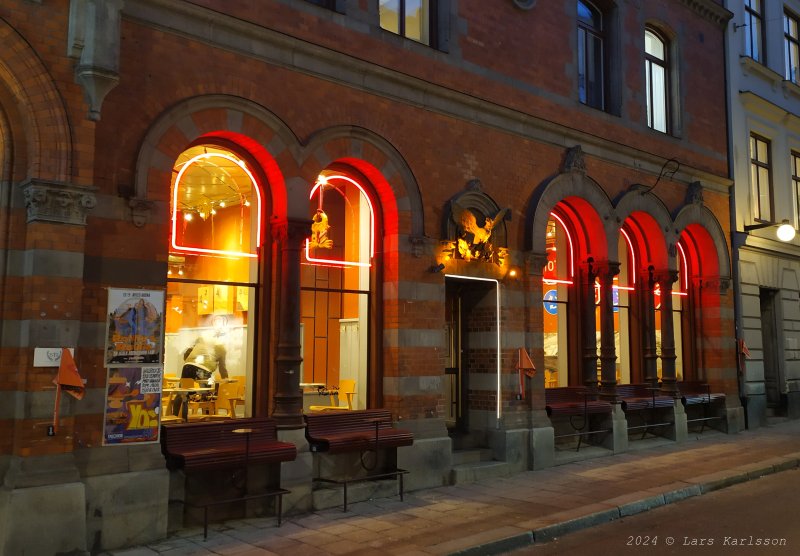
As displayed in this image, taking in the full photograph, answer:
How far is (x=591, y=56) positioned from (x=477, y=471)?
8.72 metres

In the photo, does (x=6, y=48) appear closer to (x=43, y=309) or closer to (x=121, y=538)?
(x=43, y=309)

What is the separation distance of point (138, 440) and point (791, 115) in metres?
19.0

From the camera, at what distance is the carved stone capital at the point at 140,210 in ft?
Result: 25.7

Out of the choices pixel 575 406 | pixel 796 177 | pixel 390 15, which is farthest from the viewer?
pixel 796 177

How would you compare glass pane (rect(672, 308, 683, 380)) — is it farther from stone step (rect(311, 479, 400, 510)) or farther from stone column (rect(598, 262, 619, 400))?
stone step (rect(311, 479, 400, 510))

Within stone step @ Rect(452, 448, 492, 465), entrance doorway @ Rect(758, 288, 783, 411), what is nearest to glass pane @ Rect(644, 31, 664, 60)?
entrance doorway @ Rect(758, 288, 783, 411)

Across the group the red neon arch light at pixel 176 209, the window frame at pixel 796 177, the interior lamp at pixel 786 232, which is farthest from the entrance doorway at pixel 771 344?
the red neon arch light at pixel 176 209

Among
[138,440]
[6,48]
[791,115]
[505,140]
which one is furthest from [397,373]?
[791,115]

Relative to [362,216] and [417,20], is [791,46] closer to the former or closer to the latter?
[417,20]

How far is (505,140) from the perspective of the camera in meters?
12.2

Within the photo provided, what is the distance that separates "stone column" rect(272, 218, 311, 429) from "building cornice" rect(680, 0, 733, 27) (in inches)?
482

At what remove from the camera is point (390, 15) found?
11.1 m

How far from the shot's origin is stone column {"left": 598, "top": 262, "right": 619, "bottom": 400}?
13820 mm

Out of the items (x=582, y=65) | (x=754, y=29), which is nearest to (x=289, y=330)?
(x=582, y=65)
